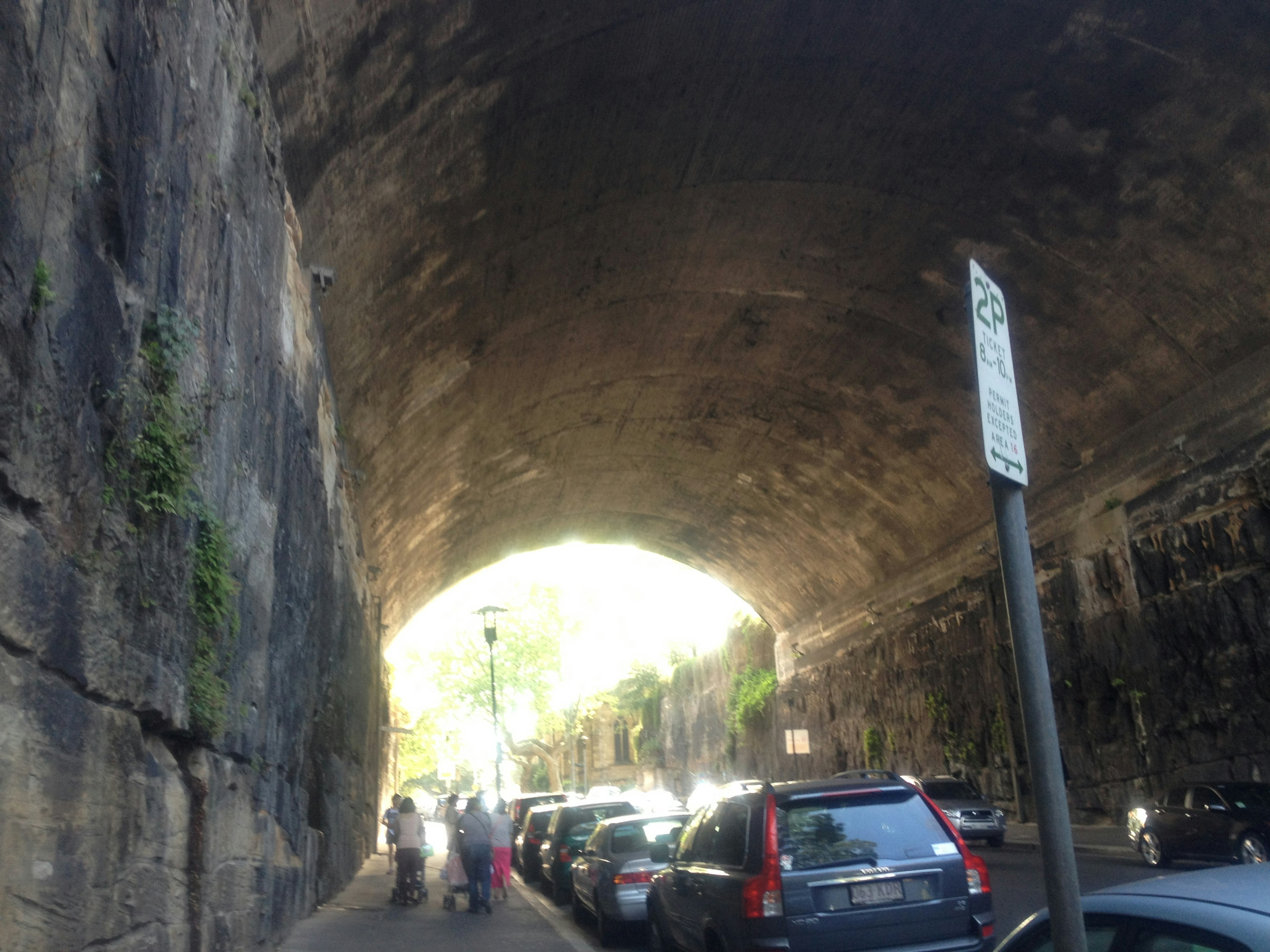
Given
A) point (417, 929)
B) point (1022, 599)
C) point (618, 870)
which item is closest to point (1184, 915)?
point (1022, 599)

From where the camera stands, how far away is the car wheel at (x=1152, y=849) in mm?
13953

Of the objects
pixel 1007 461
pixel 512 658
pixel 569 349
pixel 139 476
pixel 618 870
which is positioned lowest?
pixel 618 870

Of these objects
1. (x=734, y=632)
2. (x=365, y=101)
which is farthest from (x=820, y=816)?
(x=734, y=632)

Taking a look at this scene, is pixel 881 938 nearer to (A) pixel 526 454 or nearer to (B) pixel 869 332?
(B) pixel 869 332

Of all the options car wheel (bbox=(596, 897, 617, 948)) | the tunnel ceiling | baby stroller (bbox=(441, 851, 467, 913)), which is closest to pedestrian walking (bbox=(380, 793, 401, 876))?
baby stroller (bbox=(441, 851, 467, 913))

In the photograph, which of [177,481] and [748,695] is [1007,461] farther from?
[748,695]

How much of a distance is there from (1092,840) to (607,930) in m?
9.92

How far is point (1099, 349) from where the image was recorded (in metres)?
16.8

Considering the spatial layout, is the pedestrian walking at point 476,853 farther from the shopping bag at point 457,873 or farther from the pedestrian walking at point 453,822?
the pedestrian walking at point 453,822

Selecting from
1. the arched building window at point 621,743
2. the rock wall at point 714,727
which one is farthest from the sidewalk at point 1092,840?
the arched building window at point 621,743

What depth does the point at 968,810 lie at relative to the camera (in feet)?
62.4

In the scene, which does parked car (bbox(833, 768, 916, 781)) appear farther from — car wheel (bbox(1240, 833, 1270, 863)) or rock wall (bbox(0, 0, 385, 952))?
car wheel (bbox(1240, 833, 1270, 863))

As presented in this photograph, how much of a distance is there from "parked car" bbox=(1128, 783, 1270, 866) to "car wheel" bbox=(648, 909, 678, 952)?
7142mm

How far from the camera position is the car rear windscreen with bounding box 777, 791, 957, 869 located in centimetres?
665
